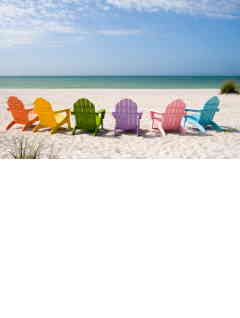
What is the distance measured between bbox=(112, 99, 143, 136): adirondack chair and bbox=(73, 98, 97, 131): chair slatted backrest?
1.03 ft

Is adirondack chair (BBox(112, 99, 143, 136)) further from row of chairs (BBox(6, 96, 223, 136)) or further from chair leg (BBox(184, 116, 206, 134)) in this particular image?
chair leg (BBox(184, 116, 206, 134))

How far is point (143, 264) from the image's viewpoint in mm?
1507

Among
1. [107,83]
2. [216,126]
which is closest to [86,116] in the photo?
[216,126]

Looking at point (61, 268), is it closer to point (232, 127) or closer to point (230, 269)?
point (230, 269)

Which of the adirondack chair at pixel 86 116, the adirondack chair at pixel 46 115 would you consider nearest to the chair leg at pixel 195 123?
the adirondack chair at pixel 86 116

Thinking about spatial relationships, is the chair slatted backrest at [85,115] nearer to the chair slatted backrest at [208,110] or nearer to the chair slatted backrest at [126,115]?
the chair slatted backrest at [126,115]

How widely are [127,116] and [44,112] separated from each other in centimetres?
123

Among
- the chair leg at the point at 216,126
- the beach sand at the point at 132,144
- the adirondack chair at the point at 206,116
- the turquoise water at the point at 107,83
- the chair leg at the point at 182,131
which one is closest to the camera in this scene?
the beach sand at the point at 132,144

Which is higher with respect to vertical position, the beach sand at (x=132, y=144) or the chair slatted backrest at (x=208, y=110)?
the chair slatted backrest at (x=208, y=110)

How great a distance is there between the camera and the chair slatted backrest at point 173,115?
4.39 meters

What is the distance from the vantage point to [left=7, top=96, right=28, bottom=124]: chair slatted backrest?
4633 mm

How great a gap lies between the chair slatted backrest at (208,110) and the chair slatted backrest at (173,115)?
409mm

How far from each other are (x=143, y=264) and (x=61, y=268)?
0.40m

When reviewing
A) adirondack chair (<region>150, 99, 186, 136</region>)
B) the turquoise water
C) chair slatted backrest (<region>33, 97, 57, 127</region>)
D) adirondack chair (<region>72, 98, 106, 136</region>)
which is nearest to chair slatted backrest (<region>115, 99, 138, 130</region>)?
adirondack chair (<region>72, 98, 106, 136</region>)
